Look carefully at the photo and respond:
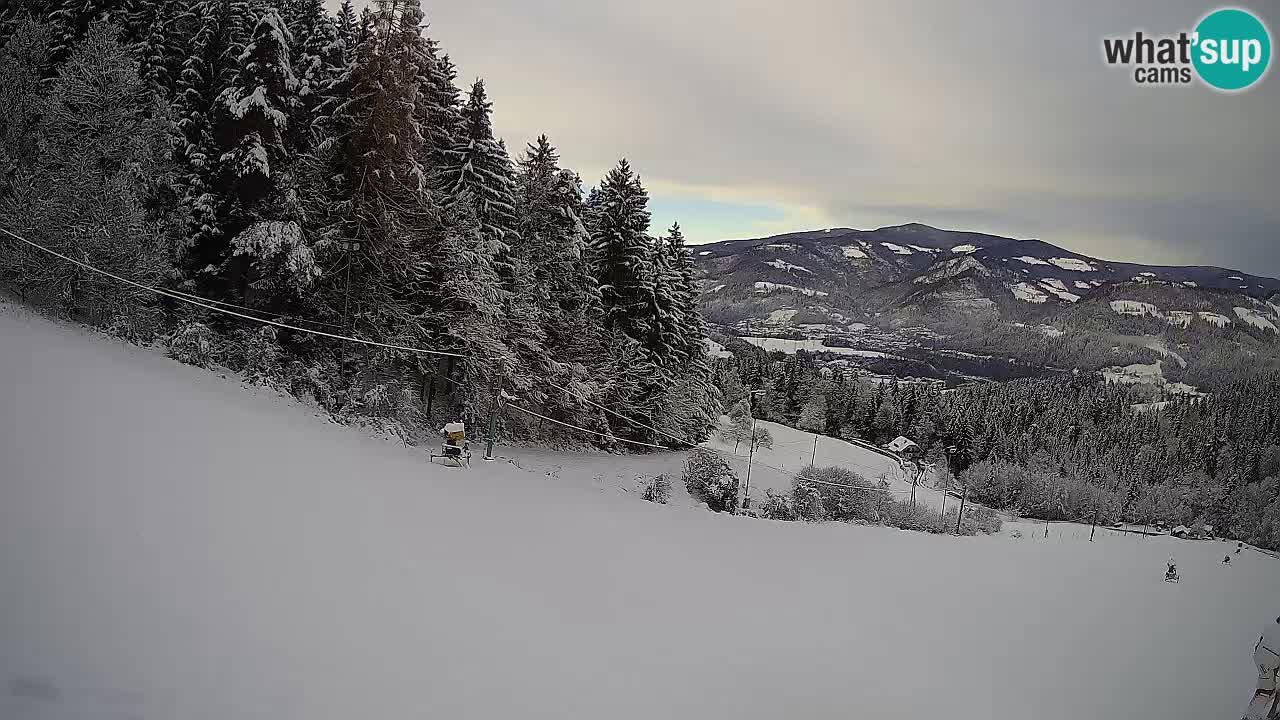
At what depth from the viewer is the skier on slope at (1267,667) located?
4.97m

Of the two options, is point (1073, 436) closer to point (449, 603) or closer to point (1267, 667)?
point (1267, 667)

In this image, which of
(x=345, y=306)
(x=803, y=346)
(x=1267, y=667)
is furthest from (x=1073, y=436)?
(x=803, y=346)

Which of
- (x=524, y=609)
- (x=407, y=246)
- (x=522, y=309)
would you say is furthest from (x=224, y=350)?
(x=524, y=609)

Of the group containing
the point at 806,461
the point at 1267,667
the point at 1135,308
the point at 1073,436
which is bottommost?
the point at 806,461

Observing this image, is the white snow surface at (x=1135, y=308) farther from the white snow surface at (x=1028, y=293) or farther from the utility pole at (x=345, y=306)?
the white snow surface at (x=1028, y=293)

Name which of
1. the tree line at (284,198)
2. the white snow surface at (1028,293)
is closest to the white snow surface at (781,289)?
the white snow surface at (1028,293)

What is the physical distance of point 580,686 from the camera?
420 centimetres

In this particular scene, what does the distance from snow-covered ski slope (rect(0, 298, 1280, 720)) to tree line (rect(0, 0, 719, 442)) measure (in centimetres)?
699

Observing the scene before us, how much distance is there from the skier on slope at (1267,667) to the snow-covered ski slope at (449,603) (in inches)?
35.5

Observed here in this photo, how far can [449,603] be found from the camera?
4887mm

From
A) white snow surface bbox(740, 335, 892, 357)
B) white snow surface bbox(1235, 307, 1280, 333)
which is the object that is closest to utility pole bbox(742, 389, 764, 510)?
white snow surface bbox(1235, 307, 1280, 333)

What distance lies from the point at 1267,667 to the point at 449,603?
20.5 ft

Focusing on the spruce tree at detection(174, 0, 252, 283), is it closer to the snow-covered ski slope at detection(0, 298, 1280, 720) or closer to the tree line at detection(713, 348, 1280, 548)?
the snow-covered ski slope at detection(0, 298, 1280, 720)

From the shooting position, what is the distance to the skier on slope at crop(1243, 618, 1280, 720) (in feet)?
16.3
